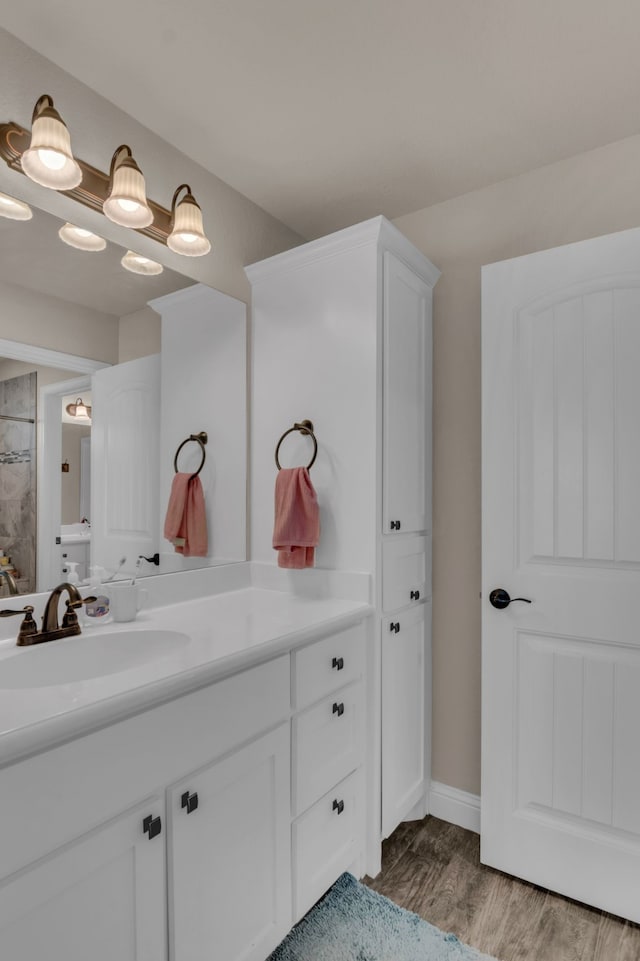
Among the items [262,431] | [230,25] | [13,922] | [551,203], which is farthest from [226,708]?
[551,203]

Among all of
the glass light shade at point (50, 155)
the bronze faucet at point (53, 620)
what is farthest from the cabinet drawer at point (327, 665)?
the glass light shade at point (50, 155)

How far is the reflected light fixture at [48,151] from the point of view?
1.33 m

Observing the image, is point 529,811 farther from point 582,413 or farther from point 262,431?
point 262,431

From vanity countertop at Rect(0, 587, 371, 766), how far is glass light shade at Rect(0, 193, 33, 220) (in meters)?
1.09

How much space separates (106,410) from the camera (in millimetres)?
1639

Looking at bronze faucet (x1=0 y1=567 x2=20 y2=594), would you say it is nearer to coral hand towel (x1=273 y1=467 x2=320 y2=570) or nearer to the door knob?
coral hand towel (x1=273 y1=467 x2=320 y2=570)

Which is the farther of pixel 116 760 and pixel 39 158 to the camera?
pixel 39 158

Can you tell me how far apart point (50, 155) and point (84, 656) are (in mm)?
1256

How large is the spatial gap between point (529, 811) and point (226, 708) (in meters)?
1.20

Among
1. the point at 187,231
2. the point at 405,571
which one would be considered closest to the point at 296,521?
the point at 405,571

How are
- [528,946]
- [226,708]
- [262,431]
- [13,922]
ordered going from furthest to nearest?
[262,431]
[528,946]
[226,708]
[13,922]

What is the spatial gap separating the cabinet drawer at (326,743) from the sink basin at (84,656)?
42 cm

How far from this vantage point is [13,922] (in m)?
0.85

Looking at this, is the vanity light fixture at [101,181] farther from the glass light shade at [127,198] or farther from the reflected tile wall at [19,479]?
the reflected tile wall at [19,479]
